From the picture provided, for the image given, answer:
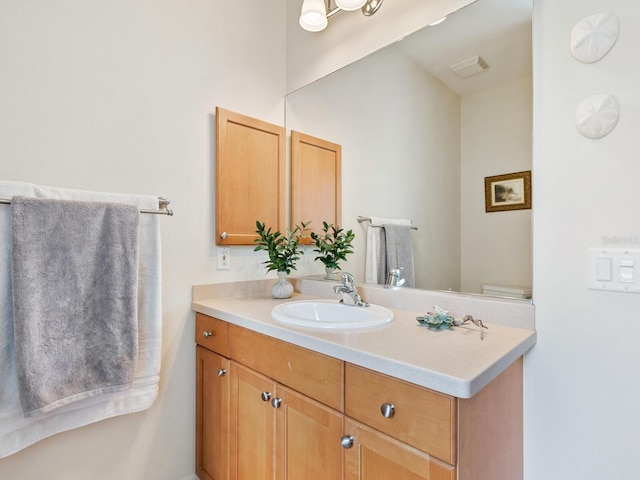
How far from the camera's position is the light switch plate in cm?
86

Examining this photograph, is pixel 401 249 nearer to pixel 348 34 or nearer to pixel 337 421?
pixel 337 421

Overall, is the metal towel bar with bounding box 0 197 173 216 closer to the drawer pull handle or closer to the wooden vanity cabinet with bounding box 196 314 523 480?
the wooden vanity cabinet with bounding box 196 314 523 480

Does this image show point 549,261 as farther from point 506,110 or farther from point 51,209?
point 51,209

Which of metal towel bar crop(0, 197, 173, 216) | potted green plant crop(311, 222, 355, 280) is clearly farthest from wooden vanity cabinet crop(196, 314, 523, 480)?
potted green plant crop(311, 222, 355, 280)

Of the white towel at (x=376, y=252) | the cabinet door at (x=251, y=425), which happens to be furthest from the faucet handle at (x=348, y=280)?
the cabinet door at (x=251, y=425)

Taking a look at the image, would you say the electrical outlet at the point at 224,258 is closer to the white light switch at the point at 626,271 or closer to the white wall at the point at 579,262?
the white wall at the point at 579,262

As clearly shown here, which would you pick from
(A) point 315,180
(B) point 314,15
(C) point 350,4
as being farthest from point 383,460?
(B) point 314,15

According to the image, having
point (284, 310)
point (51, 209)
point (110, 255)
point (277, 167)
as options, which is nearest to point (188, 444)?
point (284, 310)

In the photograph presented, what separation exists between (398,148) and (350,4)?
0.69 m

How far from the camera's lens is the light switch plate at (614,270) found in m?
0.86

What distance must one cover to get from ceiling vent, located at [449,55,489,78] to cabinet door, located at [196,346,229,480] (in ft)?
4.79

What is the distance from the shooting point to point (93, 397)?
1.21 m

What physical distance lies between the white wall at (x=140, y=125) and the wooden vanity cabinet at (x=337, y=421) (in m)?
0.23

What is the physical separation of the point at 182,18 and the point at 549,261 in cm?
182
